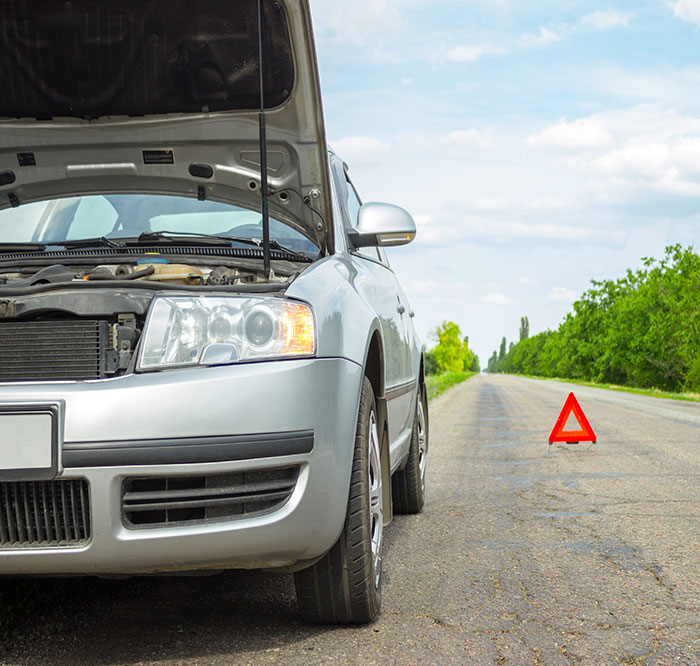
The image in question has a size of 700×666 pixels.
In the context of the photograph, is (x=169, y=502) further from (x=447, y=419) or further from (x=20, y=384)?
(x=447, y=419)

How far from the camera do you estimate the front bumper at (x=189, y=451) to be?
222 centimetres

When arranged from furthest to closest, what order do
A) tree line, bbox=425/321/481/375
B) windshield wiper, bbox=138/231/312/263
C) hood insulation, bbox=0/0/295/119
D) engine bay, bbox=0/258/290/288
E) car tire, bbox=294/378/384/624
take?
tree line, bbox=425/321/481/375 < windshield wiper, bbox=138/231/312/263 < hood insulation, bbox=0/0/295/119 < engine bay, bbox=0/258/290/288 < car tire, bbox=294/378/384/624

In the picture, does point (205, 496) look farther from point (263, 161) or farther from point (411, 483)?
point (411, 483)

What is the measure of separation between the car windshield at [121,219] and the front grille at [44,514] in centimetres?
160

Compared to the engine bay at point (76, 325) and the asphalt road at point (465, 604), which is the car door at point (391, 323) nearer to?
the asphalt road at point (465, 604)

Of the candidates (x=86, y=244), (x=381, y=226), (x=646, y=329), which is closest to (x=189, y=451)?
(x=86, y=244)

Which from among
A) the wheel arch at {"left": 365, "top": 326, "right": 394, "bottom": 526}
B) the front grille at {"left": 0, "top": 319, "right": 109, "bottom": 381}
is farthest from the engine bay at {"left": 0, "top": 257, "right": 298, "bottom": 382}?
the wheel arch at {"left": 365, "top": 326, "right": 394, "bottom": 526}

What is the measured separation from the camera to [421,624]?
2.81 metres

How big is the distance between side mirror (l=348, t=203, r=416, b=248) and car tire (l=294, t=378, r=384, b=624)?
42.9 inches

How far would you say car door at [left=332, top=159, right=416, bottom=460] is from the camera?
363 cm

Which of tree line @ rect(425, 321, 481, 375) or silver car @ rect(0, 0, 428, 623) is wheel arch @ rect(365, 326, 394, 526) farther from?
tree line @ rect(425, 321, 481, 375)

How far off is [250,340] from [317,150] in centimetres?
127

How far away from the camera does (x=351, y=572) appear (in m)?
2.68

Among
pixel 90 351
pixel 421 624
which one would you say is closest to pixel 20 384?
pixel 90 351
